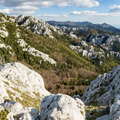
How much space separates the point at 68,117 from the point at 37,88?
68602 mm

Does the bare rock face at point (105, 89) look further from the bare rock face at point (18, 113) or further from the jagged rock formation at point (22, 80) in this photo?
the bare rock face at point (18, 113)

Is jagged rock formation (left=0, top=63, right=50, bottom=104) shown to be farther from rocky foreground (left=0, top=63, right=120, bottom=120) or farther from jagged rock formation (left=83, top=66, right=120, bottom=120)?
jagged rock formation (left=83, top=66, right=120, bottom=120)

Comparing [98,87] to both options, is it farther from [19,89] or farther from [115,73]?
[19,89]

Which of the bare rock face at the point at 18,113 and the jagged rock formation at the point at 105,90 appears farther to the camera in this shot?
the jagged rock formation at the point at 105,90

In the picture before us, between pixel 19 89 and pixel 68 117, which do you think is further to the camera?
pixel 19 89

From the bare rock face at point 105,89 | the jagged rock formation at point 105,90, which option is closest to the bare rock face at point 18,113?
the jagged rock formation at point 105,90

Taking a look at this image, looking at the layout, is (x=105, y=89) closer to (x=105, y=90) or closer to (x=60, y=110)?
(x=105, y=90)

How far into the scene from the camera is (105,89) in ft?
374

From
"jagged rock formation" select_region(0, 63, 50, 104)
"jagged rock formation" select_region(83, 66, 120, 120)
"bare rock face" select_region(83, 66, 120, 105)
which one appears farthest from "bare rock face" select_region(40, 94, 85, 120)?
"bare rock face" select_region(83, 66, 120, 105)

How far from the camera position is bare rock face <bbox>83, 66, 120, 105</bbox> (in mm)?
99750

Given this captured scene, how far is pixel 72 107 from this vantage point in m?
44.2

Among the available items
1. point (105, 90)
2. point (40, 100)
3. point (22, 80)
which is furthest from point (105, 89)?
point (22, 80)

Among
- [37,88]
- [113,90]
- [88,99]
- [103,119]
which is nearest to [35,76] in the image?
[37,88]

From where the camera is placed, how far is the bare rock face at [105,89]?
99750 mm
